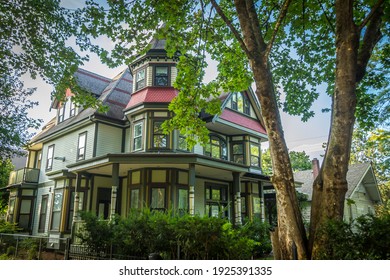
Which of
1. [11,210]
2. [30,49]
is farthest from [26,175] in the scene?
[30,49]

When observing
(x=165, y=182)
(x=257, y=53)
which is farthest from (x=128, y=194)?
(x=257, y=53)

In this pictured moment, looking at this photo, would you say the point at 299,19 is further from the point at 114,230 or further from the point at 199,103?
the point at 114,230

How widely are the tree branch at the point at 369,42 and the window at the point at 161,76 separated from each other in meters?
8.35

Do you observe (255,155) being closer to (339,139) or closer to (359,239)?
(339,139)

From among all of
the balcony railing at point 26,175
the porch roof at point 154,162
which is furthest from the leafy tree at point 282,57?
the balcony railing at point 26,175

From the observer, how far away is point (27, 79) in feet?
16.9

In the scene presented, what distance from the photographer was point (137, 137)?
1184cm

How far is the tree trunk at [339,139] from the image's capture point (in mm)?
3762

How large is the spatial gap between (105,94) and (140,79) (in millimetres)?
2402

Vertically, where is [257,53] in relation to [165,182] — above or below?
above

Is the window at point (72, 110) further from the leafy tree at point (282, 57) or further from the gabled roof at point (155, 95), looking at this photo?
the leafy tree at point (282, 57)

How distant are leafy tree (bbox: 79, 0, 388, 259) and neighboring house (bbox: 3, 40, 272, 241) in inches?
134

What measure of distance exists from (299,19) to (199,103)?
8.83 ft

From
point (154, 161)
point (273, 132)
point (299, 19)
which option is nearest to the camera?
point (273, 132)
